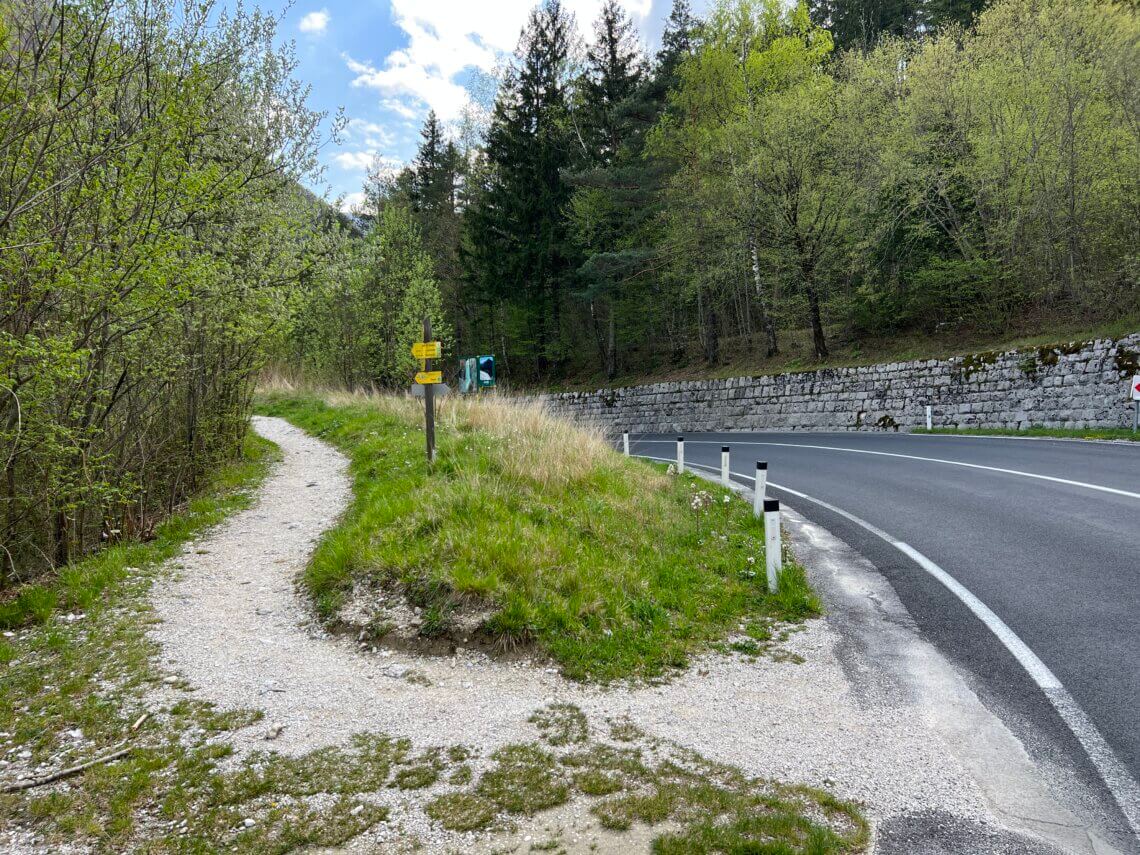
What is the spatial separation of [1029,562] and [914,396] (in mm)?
16151

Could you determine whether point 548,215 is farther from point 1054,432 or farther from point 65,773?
point 65,773

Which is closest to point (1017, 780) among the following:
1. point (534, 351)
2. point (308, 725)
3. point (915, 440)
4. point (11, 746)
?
point (308, 725)

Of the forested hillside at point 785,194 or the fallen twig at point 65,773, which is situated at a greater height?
the forested hillside at point 785,194

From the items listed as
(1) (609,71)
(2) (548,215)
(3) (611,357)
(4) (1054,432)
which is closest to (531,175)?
(2) (548,215)

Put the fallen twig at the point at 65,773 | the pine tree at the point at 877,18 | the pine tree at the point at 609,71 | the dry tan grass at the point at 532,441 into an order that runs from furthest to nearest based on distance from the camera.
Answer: the pine tree at the point at 877,18
the pine tree at the point at 609,71
the dry tan grass at the point at 532,441
the fallen twig at the point at 65,773

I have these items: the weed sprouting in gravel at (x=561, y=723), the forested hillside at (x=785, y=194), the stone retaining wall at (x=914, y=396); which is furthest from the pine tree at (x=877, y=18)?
the weed sprouting in gravel at (x=561, y=723)

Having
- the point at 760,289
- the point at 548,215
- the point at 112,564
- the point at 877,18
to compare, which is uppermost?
the point at 877,18

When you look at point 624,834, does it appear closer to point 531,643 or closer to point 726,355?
Answer: point 531,643

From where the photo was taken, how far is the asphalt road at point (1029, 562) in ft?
11.6

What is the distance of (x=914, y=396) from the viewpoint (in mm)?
20359

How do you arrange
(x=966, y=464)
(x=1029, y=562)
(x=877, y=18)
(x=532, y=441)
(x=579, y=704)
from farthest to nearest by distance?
(x=877, y=18)
(x=966, y=464)
(x=532, y=441)
(x=1029, y=562)
(x=579, y=704)

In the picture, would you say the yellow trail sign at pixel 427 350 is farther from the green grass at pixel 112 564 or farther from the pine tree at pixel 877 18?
the pine tree at pixel 877 18

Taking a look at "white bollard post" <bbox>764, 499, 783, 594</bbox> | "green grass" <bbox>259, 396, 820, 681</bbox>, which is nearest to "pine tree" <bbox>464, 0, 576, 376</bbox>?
"green grass" <bbox>259, 396, 820, 681</bbox>

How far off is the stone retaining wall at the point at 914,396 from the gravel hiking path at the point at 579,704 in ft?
28.7
